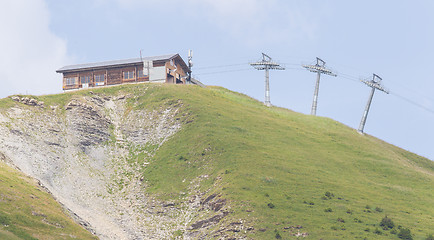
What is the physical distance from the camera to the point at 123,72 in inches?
5674

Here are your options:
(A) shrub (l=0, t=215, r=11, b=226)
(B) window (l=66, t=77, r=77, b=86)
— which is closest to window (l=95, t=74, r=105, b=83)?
(B) window (l=66, t=77, r=77, b=86)

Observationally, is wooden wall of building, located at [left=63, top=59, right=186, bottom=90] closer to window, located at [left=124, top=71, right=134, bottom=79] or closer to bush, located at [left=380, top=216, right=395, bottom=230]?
window, located at [left=124, top=71, right=134, bottom=79]

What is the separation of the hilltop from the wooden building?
746 centimetres

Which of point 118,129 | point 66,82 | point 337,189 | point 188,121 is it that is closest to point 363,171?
point 337,189

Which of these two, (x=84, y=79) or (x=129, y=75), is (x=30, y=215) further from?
(x=84, y=79)

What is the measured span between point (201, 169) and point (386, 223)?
109ft

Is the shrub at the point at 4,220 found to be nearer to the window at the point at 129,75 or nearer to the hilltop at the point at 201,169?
the hilltop at the point at 201,169

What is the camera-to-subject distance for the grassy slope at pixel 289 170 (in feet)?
265

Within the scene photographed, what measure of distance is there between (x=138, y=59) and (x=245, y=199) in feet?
247

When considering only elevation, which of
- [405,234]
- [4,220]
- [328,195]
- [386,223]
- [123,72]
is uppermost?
[123,72]

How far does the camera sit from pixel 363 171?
Answer: 4257 inches

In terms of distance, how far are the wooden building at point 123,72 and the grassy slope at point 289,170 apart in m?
9.41

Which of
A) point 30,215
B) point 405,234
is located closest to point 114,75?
point 30,215

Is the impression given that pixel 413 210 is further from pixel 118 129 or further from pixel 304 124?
pixel 118 129
